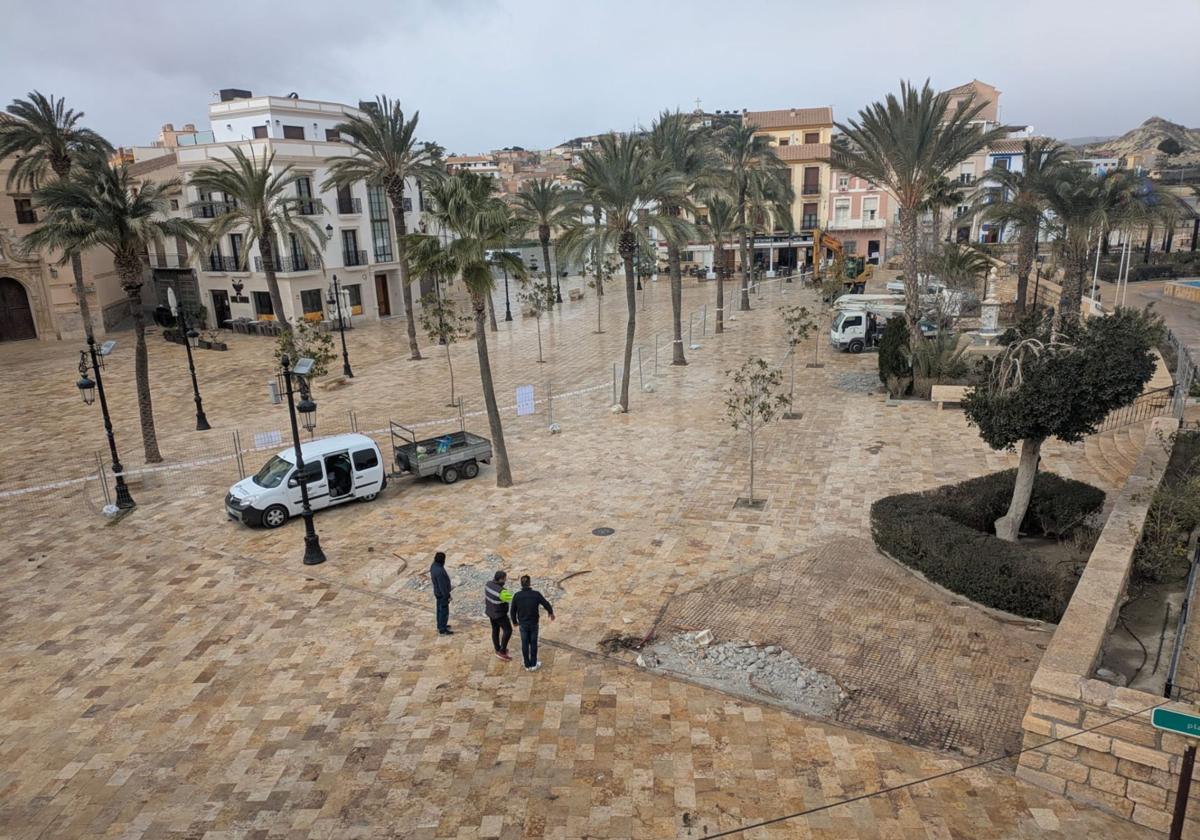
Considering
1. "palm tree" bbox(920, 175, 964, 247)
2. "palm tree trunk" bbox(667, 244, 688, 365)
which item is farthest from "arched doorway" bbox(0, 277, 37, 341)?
"palm tree" bbox(920, 175, 964, 247)

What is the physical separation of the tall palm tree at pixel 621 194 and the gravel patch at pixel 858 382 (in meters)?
8.41

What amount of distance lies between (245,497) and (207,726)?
7.29m

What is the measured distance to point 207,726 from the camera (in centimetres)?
941

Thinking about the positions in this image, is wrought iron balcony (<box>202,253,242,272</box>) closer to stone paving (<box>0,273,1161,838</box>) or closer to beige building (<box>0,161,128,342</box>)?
beige building (<box>0,161,128,342</box>)

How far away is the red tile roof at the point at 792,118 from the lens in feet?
232

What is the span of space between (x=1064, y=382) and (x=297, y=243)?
3996 cm

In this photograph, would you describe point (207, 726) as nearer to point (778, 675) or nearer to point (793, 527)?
point (778, 675)

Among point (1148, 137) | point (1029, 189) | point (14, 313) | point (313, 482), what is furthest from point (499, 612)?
point (1148, 137)

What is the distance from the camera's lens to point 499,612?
10.5m

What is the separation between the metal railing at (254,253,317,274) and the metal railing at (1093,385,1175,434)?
38201 millimetres

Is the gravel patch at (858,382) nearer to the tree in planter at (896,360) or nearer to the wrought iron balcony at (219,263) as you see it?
the tree in planter at (896,360)

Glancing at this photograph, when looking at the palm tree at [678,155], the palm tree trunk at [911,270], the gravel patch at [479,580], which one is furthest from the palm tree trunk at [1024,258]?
the gravel patch at [479,580]

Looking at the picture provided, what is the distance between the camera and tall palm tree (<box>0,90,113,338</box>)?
3067 cm

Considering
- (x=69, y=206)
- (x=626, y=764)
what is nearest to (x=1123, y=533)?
(x=626, y=764)
